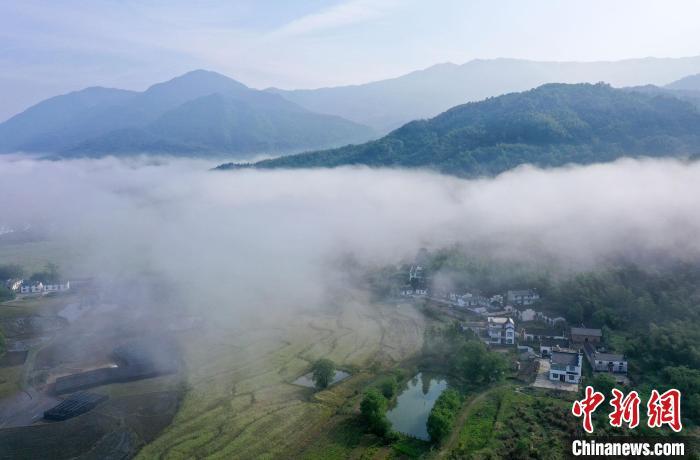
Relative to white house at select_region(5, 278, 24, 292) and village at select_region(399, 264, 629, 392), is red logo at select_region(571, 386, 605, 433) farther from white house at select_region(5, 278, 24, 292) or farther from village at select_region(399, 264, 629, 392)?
white house at select_region(5, 278, 24, 292)

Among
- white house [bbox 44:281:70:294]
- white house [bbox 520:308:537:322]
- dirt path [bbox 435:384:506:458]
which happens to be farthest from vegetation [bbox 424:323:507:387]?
white house [bbox 44:281:70:294]

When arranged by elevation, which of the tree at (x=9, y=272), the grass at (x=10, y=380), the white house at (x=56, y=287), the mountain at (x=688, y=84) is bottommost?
the grass at (x=10, y=380)

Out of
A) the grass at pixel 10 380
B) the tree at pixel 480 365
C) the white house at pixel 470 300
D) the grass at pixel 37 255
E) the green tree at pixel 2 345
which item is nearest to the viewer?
the tree at pixel 480 365

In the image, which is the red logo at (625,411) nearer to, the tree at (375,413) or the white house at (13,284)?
the tree at (375,413)

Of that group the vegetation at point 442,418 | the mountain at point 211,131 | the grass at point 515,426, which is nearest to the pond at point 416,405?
the vegetation at point 442,418

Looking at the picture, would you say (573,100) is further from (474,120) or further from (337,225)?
(337,225)

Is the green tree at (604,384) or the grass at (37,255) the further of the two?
the grass at (37,255)

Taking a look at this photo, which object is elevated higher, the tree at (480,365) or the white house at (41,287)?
the white house at (41,287)
